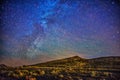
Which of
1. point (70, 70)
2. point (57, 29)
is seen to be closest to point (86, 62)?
point (70, 70)

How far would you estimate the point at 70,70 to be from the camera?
434 cm

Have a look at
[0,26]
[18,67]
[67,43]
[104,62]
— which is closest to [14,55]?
[18,67]

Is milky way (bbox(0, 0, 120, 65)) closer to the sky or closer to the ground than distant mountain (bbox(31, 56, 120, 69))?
closer to the sky

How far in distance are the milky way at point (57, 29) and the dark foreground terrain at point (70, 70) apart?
96mm

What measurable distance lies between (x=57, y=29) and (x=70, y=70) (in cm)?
69

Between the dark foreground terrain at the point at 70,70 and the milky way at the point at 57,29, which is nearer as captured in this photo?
the dark foreground terrain at the point at 70,70

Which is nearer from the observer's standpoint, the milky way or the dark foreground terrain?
the dark foreground terrain

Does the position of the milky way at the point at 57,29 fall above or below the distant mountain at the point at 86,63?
above

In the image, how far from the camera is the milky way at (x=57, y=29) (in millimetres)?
4398

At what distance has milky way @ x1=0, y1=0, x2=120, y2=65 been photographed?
173 inches

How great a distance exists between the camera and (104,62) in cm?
432

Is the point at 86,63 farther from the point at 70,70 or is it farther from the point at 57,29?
the point at 57,29

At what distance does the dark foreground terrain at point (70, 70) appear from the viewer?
426cm

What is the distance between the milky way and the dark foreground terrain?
0.10m
